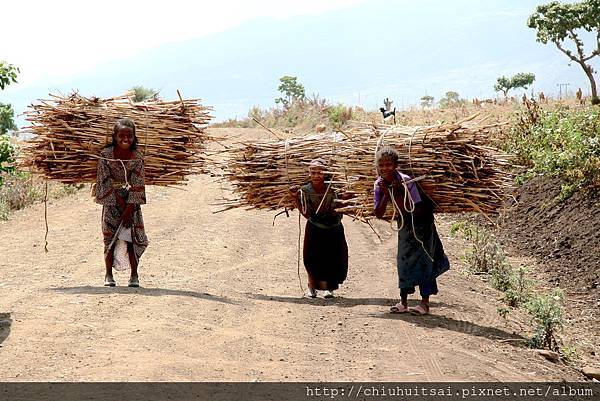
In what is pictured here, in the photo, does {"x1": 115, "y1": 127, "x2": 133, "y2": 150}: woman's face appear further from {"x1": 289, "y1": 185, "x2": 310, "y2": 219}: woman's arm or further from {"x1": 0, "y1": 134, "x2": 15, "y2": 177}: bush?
{"x1": 0, "y1": 134, "x2": 15, "y2": 177}: bush

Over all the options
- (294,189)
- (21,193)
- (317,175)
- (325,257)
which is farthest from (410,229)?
(21,193)

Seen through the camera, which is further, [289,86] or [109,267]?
[289,86]

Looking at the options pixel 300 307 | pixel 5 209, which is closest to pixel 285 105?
pixel 5 209

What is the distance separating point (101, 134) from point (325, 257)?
7.36ft

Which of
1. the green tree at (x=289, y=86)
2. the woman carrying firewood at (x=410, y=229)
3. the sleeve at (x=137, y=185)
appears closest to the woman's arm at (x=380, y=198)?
the woman carrying firewood at (x=410, y=229)

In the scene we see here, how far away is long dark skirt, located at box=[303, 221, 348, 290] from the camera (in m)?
8.30

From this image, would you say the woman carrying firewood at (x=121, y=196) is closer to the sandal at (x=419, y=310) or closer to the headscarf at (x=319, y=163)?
the headscarf at (x=319, y=163)

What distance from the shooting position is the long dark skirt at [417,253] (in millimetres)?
7262

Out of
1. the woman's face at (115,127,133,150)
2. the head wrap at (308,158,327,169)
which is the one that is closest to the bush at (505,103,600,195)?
the head wrap at (308,158,327,169)

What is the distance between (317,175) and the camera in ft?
26.3

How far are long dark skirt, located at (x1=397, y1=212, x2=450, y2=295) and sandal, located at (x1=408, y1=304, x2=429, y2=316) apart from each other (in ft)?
0.42

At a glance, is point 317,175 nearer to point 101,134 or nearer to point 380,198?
point 380,198

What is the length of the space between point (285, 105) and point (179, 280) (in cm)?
2058

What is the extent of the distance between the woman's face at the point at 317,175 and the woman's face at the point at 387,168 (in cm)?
90
